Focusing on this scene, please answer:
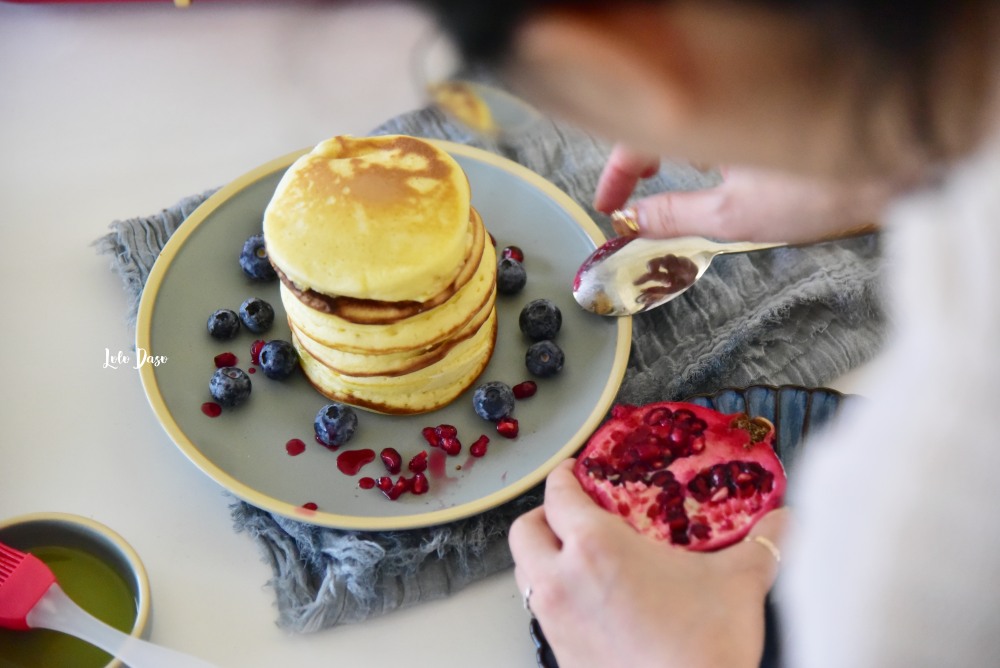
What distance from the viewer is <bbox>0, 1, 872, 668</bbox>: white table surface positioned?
1.09m

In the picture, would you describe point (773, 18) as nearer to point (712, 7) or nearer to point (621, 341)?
point (712, 7)

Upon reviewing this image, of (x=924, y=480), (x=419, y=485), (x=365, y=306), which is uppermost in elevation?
(x=924, y=480)

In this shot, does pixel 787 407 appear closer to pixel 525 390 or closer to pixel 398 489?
pixel 525 390

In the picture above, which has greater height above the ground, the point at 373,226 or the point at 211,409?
the point at 373,226

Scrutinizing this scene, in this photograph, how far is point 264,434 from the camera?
4.00 ft

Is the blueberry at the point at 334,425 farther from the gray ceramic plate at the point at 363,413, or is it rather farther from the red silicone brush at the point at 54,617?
the red silicone brush at the point at 54,617

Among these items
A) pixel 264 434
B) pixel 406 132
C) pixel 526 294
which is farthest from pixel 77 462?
pixel 406 132

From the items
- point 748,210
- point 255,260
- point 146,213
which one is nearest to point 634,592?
point 748,210

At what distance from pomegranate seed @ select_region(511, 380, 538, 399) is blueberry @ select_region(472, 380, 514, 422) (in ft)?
0.09

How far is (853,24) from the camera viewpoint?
42cm

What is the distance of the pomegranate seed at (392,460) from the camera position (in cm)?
118

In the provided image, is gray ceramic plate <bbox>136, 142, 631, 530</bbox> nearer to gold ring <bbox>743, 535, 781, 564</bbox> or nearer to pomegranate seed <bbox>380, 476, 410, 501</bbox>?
pomegranate seed <bbox>380, 476, 410, 501</bbox>

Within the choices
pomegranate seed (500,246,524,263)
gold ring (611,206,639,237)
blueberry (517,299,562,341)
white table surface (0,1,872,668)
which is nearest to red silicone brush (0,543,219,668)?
white table surface (0,1,872,668)

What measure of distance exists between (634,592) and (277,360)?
640mm
